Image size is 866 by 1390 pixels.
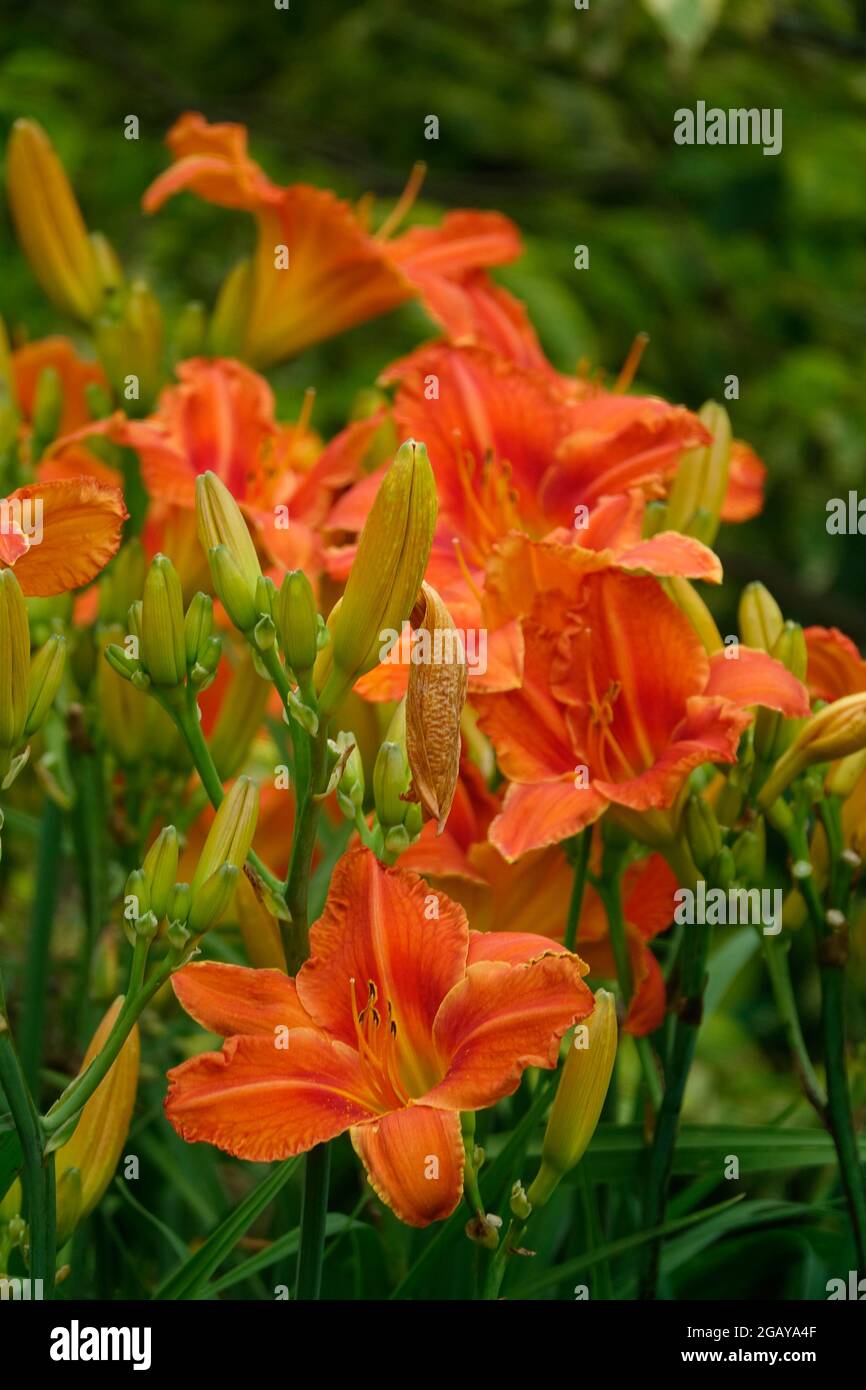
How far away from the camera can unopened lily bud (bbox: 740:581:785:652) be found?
77 centimetres

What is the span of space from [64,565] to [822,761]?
342 millimetres

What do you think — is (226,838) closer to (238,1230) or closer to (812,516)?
(238,1230)

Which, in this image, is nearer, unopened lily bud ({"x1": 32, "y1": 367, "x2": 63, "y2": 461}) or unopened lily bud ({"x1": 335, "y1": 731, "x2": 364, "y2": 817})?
unopened lily bud ({"x1": 335, "y1": 731, "x2": 364, "y2": 817})

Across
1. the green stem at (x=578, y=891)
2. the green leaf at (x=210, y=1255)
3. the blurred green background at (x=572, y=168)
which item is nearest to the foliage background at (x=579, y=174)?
the blurred green background at (x=572, y=168)

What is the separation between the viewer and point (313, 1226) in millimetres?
600

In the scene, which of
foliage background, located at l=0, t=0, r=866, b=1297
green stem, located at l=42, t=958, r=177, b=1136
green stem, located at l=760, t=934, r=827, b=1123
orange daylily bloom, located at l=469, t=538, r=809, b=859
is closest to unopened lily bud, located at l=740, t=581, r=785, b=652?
orange daylily bloom, located at l=469, t=538, r=809, b=859

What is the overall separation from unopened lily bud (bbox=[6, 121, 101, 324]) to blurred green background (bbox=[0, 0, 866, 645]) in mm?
747

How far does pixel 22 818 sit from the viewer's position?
101 centimetres

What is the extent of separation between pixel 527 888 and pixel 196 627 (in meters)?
0.21

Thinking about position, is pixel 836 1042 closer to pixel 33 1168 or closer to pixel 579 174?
pixel 33 1168

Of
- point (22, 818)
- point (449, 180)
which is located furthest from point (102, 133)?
point (22, 818)

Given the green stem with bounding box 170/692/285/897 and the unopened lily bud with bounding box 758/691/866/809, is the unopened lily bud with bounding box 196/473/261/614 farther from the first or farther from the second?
the unopened lily bud with bounding box 758/691/866/809

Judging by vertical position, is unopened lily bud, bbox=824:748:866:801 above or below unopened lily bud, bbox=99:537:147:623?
below
